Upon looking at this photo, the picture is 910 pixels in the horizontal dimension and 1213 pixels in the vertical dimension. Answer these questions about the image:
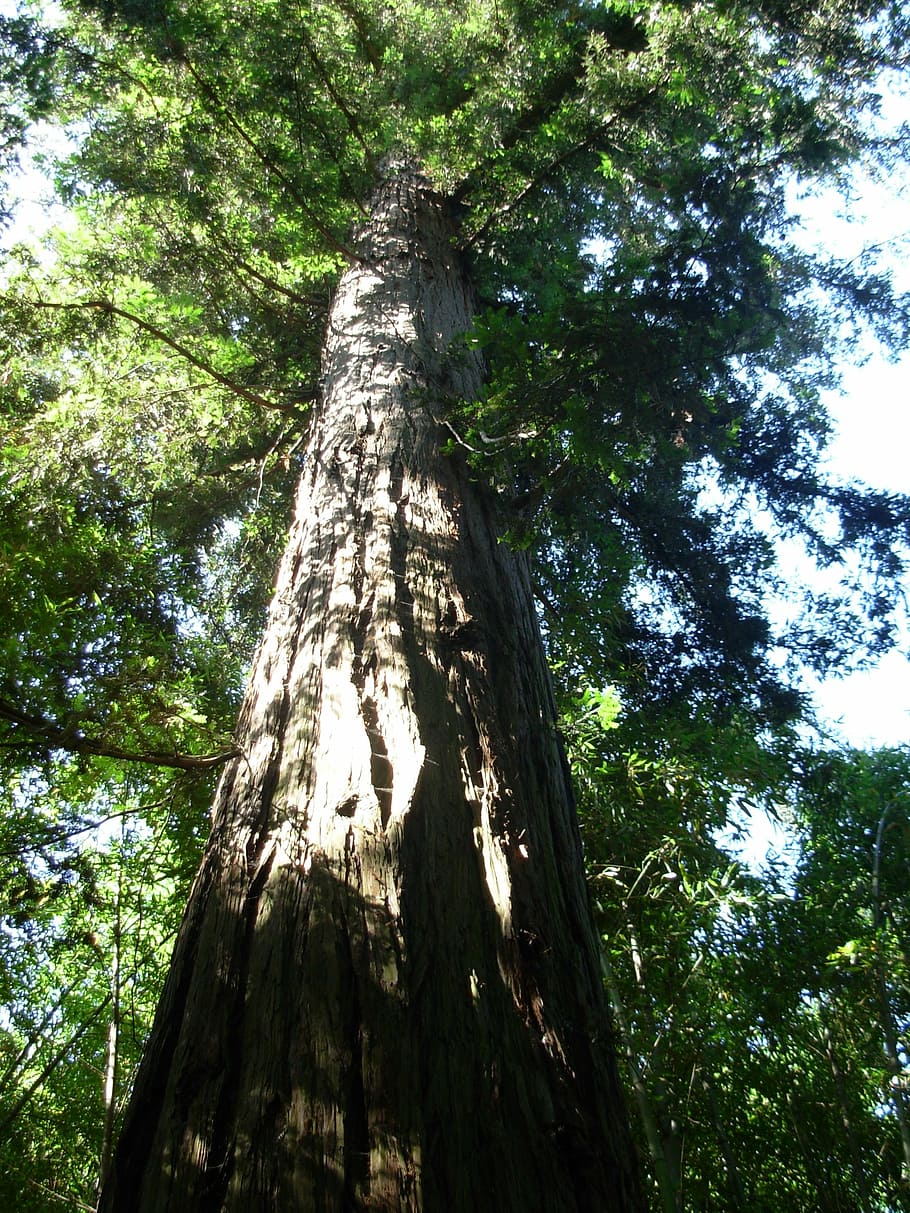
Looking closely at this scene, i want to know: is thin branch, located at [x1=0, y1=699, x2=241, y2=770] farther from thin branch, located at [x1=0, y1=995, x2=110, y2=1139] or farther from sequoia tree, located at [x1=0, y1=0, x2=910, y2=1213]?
thin branch, located at [x1=0, y1=995, x2=110, y2=1139]

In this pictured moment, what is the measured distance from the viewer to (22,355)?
5129mm

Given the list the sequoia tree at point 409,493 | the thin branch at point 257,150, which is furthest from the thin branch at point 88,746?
the thin branch at point 257,150

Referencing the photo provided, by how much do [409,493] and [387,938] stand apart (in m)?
1.92

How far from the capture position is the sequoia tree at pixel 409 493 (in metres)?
1.53

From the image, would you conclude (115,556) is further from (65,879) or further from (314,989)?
(314,989)

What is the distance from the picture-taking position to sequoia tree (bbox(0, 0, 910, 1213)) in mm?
1532

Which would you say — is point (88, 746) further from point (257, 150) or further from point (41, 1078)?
point (257, 150)

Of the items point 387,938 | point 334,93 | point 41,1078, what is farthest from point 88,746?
point 334,93

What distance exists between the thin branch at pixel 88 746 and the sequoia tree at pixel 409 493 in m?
0.02

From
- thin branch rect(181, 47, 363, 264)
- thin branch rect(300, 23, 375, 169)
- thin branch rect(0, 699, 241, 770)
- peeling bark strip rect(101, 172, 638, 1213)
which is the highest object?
thin branch rect(300, 23, 375, 169)

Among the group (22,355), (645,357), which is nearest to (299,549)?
(645,357)

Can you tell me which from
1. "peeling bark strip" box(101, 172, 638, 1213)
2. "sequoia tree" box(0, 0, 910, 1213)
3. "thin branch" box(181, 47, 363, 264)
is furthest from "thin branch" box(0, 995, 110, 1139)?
"thin branch" box(181, 47, 363, 264)

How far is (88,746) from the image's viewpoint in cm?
271

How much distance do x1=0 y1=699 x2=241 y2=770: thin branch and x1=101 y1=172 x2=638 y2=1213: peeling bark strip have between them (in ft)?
0.93
